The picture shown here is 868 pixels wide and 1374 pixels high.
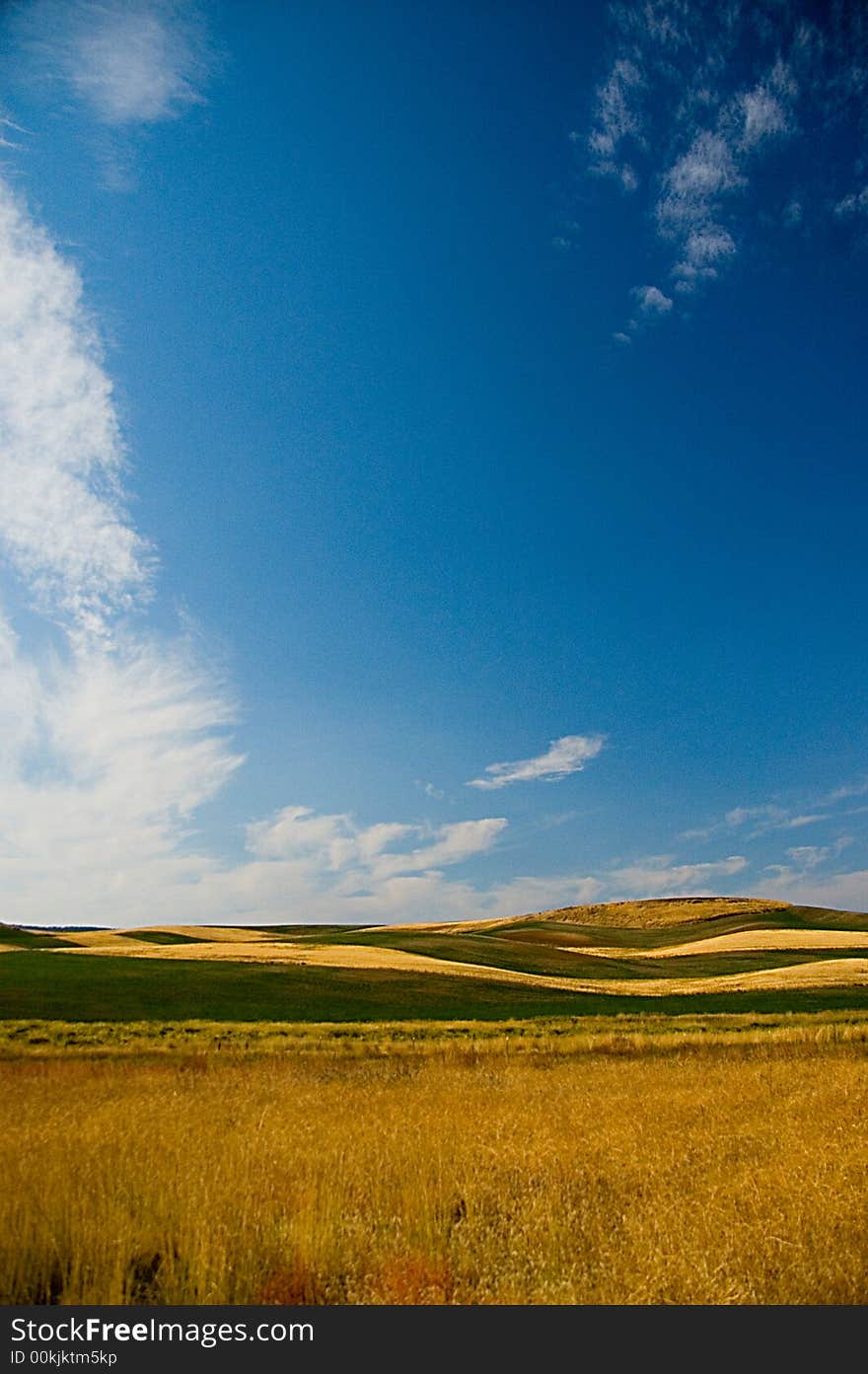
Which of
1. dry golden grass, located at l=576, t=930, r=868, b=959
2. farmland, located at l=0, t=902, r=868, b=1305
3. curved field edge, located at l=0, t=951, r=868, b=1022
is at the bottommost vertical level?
dry golden grass, located at l=576, t=930, r=868, b=959

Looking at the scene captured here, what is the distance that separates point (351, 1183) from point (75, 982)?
112 ft

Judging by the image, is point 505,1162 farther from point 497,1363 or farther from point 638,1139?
point 497,1363

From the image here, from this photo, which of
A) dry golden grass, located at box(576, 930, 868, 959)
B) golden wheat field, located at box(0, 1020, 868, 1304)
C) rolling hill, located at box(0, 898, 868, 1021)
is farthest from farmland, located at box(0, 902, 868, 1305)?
dry golden grass, located at box(576, 930, 868, 959)

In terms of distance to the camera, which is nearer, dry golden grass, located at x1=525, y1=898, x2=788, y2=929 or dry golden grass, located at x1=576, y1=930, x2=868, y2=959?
dry golden grass, located at x1=576, y1=930, x2=868, y2=959

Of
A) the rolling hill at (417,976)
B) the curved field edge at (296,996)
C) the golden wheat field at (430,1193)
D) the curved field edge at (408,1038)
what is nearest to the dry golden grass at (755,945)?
the rolling hill at (417,976)

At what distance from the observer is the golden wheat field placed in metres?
5.66

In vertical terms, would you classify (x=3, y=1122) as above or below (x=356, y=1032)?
above

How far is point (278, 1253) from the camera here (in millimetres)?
6070

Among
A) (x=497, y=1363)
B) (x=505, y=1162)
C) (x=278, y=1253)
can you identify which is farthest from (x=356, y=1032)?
(x=497, y=1363)

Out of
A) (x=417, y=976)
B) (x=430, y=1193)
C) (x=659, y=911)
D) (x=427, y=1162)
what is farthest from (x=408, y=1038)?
(x=659, y=911)

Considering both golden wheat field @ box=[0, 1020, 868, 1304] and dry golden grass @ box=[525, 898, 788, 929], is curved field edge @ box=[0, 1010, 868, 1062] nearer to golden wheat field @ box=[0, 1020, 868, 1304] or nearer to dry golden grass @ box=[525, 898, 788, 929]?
golden wheat field @ box=[0, 1020, 868, 1304]

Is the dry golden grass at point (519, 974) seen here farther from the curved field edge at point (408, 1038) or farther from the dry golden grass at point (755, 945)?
the dry golden grass at point (755, 945)

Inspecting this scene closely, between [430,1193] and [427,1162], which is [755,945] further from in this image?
[430,1193]

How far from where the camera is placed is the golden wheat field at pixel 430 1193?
5664 millimetres
